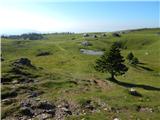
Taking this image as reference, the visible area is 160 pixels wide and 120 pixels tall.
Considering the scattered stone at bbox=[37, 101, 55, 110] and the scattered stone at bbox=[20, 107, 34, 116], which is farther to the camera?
the scattered stone at bbox=[37, 101, 55, 110]

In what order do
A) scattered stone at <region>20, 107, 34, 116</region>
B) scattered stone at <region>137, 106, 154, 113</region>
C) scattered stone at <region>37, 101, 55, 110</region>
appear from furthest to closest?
scattered stone at <region>137, 106, 154, 113</region> → scattered stone at <region>37, 101, 55, 110</region> → scattered stone at <region>20, 107, 34, 116</region>

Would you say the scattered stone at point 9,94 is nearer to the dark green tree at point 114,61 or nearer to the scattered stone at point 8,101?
the scattered stone at point 8,101

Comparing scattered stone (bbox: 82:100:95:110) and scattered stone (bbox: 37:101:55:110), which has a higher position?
scattered stone (bbox: 37:101:55:110)

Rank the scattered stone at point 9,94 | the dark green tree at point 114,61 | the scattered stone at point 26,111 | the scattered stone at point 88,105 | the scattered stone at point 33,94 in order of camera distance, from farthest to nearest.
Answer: the dark green tree at point 114,61 → the scattered stone at point 33,94 → the scattered stone at point 9,94 → the scattered stone at point 88,105 → the scattered stone at point 26,111

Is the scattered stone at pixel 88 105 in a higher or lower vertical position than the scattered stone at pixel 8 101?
lower

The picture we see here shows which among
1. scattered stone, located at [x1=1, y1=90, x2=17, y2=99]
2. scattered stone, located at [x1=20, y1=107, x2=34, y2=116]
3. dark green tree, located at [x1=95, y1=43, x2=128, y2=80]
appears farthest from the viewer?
dark green tree, located at [x1=95, y1=43, x2=128, y2=80]

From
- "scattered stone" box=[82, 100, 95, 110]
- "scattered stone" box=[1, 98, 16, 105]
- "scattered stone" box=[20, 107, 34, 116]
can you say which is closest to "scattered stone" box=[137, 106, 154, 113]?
"scattered stone" box=[82, 100, 95, 110]

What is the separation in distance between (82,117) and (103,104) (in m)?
7.01

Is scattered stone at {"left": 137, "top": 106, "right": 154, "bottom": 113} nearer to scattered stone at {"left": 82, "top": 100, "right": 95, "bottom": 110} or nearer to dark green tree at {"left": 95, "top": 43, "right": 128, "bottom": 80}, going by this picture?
scattered stone at {"left": 82, "top": 100, "right": 95, "bottom": 110}

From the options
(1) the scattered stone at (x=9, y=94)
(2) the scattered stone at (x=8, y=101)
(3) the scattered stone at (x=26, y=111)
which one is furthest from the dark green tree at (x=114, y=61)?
(3) the scattered stone at (x=26, y=111)

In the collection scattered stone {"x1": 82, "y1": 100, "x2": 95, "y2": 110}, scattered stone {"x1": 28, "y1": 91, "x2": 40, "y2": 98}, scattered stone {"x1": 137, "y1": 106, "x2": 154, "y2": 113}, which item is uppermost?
scattered stone {"x1": 28, "y1": 91, "x2": 40, "y2": 98}

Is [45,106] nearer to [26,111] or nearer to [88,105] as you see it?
[26,111]

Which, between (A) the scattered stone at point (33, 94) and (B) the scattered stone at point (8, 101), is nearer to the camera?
(B) the scattered stone at point (8, 101)

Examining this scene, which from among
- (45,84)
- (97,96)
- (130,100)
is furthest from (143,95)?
(45,84)
